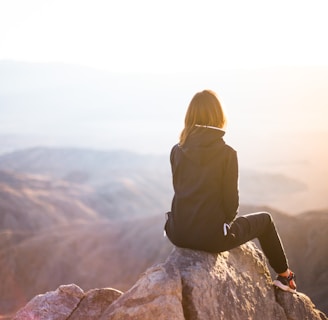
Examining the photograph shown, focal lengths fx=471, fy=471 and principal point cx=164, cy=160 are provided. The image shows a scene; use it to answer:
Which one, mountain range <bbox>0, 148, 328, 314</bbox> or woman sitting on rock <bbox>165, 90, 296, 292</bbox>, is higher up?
woman sitting on rock <bbox>165, 90, 296, 292</bbox>

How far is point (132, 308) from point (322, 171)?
113568 mm

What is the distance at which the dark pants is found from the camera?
5.11 metres

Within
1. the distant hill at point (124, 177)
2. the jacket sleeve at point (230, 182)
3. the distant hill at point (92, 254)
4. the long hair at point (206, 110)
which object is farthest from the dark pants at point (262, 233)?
the distant hill at point (124, 177)

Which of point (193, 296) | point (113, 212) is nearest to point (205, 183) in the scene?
point (193, 296)

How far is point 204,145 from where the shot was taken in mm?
4734

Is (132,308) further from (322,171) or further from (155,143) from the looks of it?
(155,143)

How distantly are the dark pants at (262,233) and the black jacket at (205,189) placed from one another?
0.28 m

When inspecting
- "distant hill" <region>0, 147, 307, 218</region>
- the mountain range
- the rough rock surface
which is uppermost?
the rough rock surface

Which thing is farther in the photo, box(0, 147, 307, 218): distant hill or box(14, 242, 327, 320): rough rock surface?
box(0, 147, 307, 218): distant hill

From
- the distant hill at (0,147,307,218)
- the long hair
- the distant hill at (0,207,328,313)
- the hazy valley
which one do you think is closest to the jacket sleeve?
the long hair

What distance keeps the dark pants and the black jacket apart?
28cm

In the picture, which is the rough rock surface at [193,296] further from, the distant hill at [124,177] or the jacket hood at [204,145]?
the distant hill at [124,177]

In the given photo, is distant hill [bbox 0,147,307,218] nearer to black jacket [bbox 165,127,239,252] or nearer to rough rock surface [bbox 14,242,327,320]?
rough rock surface [bbox 14,242,327,320]

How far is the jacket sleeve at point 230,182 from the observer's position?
468 cm
